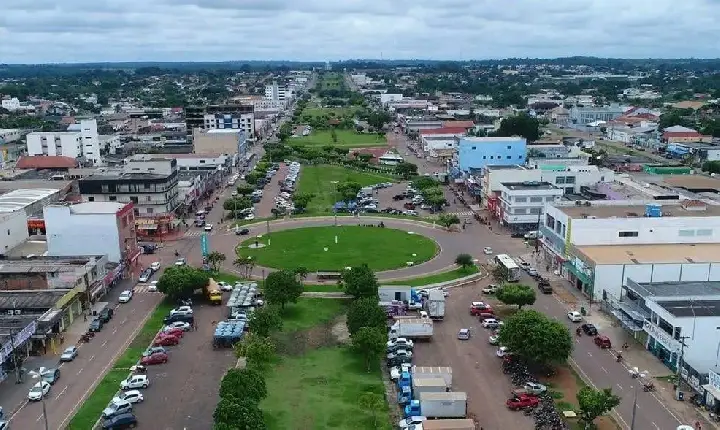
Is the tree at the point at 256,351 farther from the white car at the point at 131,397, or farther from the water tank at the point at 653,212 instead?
the water tank at the point at 653,212

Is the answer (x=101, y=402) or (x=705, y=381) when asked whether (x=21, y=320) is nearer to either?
(x=101, y=402)

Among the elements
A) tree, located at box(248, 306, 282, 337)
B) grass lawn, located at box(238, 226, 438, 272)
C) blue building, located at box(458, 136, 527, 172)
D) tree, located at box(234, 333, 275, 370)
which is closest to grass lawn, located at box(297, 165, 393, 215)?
grass lawn, located at box(238, 226, 438, 272)

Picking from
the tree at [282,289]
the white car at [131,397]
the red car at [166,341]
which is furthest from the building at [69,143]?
the white car at [131,397]

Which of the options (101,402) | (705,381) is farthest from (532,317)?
(101,402)

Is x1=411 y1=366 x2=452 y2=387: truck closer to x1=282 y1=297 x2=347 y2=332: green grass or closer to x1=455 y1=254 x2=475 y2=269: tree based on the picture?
x1=282 y1=297 x2=347 y2=332: green grass

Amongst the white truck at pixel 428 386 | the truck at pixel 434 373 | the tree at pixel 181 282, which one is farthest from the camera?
the tree at pixel 181 282

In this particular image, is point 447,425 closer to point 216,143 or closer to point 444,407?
point 444,407
